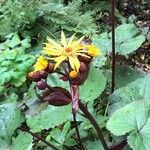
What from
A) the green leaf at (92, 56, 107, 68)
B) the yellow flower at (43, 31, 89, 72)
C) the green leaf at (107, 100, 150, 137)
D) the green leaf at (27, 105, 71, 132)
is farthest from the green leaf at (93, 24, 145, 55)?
the yellow flower at (43, 31, 89, 72)

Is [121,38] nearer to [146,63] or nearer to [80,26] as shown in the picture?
[146,63]

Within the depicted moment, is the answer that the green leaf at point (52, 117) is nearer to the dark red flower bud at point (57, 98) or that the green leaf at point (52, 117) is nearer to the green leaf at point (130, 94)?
the green leaf at point (130, 94)

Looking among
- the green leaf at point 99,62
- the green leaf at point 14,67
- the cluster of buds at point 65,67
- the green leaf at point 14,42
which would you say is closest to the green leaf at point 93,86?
the cluster of buds at point 65,67

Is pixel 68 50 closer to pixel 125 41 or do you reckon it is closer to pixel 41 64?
pixel 41 64

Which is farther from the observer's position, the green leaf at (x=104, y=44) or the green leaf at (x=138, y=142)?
the green leaf at (x=104, y=44)

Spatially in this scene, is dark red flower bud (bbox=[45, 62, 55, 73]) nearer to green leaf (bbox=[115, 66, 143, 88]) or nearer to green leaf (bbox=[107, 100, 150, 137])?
green leaf (bbox=[107, 100, 150, 137])
